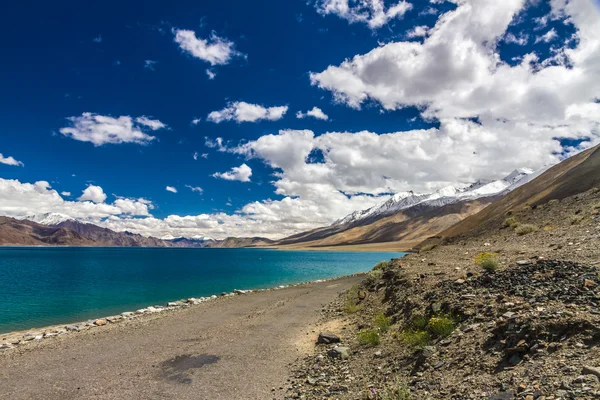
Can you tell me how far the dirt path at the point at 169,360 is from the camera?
12.4 m

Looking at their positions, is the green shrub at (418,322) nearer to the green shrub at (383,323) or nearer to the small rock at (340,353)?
the green shrub at (383,323)

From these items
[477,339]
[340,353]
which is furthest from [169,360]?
[477,339]

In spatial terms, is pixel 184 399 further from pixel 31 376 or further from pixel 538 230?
pixel 538 230

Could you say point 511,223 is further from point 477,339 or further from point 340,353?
point 477,339

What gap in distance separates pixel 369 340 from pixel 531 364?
7.50 m

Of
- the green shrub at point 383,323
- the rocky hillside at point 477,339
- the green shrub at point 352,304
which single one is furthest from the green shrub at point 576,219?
the green shrub at point 383,323

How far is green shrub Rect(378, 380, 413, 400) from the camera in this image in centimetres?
847

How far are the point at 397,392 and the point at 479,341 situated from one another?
306 cm

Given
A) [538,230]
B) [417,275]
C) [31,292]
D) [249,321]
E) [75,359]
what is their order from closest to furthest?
[75,359] < [417,275] < [249,321] < [538,230] < [31,292]

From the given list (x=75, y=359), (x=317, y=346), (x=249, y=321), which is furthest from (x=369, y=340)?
(x=75, y=359)

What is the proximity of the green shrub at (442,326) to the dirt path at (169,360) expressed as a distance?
5.85 meters

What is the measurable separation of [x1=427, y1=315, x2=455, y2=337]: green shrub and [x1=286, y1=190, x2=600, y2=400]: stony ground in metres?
0.05

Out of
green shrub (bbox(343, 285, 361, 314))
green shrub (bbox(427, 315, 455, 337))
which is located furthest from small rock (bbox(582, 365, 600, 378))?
green shrub (bbox(343, 285, 361, 314))

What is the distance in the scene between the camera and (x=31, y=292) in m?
47.8
